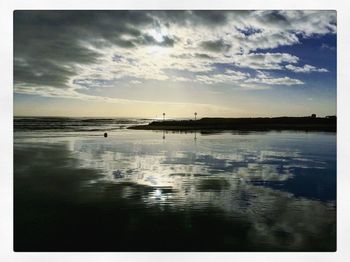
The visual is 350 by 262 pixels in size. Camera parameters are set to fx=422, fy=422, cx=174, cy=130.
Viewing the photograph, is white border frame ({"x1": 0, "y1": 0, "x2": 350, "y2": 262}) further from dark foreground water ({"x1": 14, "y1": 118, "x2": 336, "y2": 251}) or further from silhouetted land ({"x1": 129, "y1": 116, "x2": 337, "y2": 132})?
silhouetted land ({"x1": 129, "y1": 116, "x2": 337, "y2": 132})

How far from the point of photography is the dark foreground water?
7.27 meters

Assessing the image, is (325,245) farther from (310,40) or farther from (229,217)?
(310,40)

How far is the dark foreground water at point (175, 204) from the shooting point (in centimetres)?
727

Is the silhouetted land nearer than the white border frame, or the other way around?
the white border frame

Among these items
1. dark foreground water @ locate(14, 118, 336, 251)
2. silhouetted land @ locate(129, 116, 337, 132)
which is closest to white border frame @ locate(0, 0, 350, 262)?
dark foreground water @ locate(14, 118, 336, 251)

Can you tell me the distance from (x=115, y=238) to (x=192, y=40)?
21.9 ft

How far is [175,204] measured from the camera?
28.2 feet
